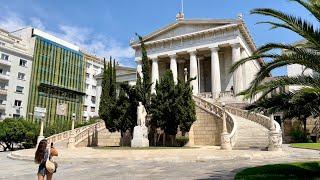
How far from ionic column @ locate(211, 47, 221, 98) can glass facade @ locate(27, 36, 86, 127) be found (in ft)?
103

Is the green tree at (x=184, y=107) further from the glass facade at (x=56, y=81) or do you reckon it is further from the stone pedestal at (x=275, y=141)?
the glass facade at (x=56, y=81)

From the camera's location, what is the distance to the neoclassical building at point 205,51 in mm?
47219

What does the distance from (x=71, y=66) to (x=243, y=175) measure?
224ft

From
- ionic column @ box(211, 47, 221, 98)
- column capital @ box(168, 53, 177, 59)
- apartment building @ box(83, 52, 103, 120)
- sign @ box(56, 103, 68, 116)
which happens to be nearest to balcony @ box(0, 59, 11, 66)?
sign @ box(56, 103, 68, 116)

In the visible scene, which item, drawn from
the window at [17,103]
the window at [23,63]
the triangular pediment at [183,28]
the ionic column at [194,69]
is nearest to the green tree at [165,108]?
the ionic column at [194,69]

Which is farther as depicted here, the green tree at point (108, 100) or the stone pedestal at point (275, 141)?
the green tree at point (108, 100)

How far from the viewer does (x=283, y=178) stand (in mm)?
9891

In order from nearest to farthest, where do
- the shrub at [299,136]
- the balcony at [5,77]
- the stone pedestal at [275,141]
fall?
the stone pedestal at [275,141], the shrub at [299,136], the balcony at [5,77]

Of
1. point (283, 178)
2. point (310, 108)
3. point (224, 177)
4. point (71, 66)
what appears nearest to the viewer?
point (283, 178)

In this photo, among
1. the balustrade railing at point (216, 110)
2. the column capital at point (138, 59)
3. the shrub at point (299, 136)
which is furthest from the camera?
the column capital at point (138, 59)

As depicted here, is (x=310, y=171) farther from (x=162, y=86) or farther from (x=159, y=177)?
(x=162, y=86)

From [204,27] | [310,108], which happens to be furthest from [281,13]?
[204,27]

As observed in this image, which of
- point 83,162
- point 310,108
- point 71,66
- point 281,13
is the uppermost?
point 71,66

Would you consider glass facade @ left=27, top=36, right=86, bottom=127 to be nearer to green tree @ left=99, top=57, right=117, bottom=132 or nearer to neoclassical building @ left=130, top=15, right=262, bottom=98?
neoclassical building @ left=130, top=15, right=262, bottom=98
